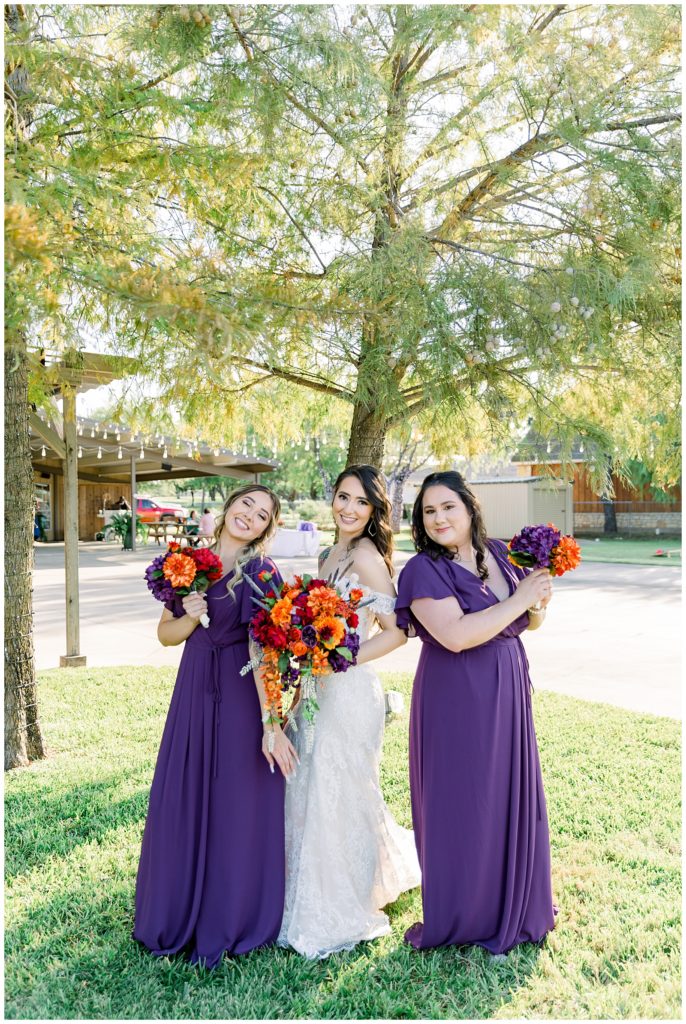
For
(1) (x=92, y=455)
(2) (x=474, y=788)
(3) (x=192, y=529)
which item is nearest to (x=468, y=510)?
(2) (x=474, y=788)

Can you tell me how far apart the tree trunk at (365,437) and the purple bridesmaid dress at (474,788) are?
200 centimetres

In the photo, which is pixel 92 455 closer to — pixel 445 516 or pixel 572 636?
pixel 572 636

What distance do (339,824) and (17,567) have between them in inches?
114

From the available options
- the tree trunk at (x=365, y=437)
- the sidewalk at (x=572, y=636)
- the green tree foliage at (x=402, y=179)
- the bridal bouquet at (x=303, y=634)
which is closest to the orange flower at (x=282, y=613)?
the bridal bouquet at (x=303, y=634)

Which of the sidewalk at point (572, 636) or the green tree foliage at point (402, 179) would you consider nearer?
the green tree foliage at point (402, 179)

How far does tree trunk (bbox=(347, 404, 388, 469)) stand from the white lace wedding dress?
1927 millimetres

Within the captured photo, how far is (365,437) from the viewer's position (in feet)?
15.7

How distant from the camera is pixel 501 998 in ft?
8.29

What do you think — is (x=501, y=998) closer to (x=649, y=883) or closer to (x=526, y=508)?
(x=649, y=883)

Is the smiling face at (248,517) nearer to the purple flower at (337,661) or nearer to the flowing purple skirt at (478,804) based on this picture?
the purple flower at (337,661)

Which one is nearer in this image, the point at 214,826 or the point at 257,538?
the point at 214,826

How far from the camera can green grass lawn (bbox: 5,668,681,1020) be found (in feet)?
8.27

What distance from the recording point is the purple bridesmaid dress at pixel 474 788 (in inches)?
108

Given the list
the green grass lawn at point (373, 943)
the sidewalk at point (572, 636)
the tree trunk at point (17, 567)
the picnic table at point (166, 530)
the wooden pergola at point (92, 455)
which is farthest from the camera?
the picnic table at point (166, 530)
